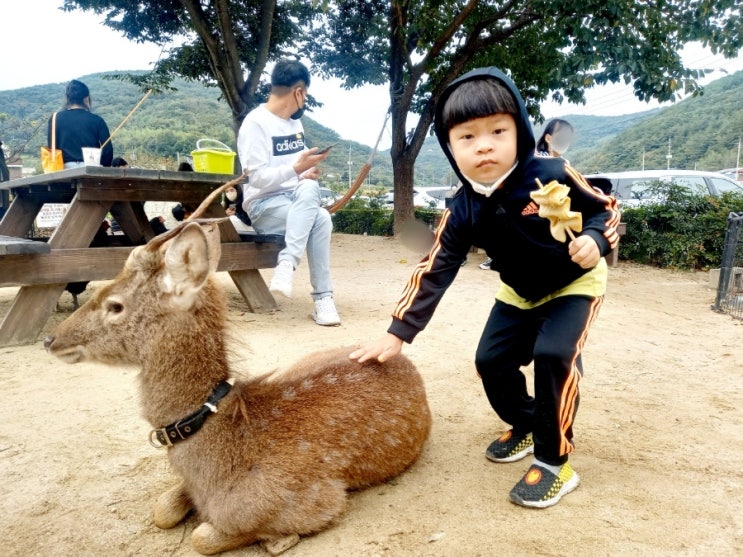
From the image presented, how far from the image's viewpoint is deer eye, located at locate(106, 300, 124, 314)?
6.57 ft

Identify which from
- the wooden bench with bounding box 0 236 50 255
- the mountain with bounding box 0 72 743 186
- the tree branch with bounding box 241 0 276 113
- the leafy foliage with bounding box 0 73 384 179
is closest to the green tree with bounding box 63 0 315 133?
the tree branch with bounding box 241 0 276 113

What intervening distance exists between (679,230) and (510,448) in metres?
8.55

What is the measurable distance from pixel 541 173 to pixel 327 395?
1281 millimetres

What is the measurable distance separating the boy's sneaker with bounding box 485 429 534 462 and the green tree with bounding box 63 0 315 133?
8.65 metres

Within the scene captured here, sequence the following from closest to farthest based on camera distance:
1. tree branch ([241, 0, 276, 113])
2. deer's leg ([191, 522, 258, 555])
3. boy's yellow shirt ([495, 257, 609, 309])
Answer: deer's leg ([191, 522, 258, 555]) → boy's yellow shirt ([495, 257, 609, 309]) → tree branch ([241, 0, 276, 113])

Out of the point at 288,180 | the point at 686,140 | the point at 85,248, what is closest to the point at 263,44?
the point at 288,180

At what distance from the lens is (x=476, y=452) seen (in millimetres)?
2570

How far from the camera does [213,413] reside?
1.96m

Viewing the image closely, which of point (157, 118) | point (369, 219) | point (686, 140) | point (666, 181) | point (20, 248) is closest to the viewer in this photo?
point (20, 248)

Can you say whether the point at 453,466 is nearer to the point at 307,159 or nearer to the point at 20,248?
the point at 307,159

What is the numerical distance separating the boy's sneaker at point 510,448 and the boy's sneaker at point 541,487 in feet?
1.06

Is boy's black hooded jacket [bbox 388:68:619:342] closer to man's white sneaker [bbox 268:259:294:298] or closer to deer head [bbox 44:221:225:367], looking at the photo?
deer head [bbox 44:221:225:367]

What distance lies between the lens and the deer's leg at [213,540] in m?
1.81

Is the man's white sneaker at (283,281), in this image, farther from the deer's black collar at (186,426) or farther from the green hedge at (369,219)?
the green hedge at (369,219)
